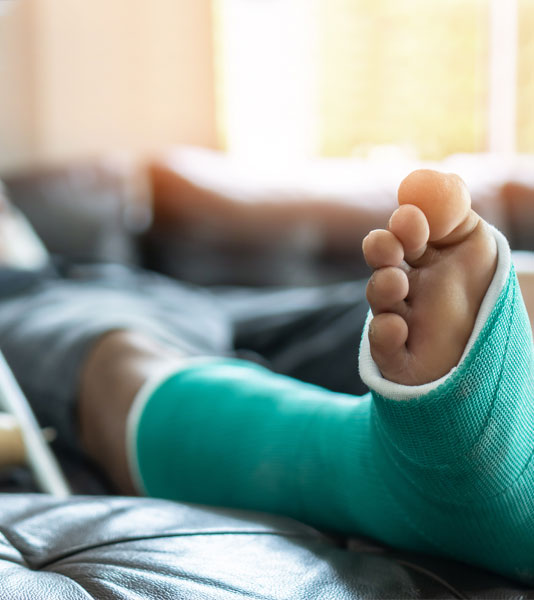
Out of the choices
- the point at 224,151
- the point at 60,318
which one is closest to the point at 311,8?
the point at 224,151

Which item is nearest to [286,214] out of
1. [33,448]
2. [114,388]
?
[114,388]

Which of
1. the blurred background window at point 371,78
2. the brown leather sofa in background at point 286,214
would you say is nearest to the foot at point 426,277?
the brown leather sofa in background at point 286,214

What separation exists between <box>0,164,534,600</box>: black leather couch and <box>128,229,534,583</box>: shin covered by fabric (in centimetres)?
3

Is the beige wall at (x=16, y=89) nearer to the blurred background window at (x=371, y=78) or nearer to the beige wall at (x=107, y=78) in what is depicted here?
the beige wall at (x=107, y=78)

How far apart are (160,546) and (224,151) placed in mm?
2295

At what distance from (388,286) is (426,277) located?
37 millimetres

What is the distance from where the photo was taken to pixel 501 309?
0.46 meters

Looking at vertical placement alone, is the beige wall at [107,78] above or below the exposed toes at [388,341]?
above

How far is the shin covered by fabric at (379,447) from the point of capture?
0.46 m

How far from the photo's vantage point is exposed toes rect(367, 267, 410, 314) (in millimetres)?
446

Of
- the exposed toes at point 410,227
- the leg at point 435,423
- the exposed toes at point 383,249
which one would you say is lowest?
the leg at point 435,423

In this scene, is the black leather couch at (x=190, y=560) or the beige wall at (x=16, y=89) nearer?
the black leather couch at (x=190, y=560)

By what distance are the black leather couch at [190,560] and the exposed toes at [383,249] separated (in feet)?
0.69

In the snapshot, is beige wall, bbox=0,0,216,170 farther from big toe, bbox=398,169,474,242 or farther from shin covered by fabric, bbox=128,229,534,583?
big toe, bbox=398,169,474,242
